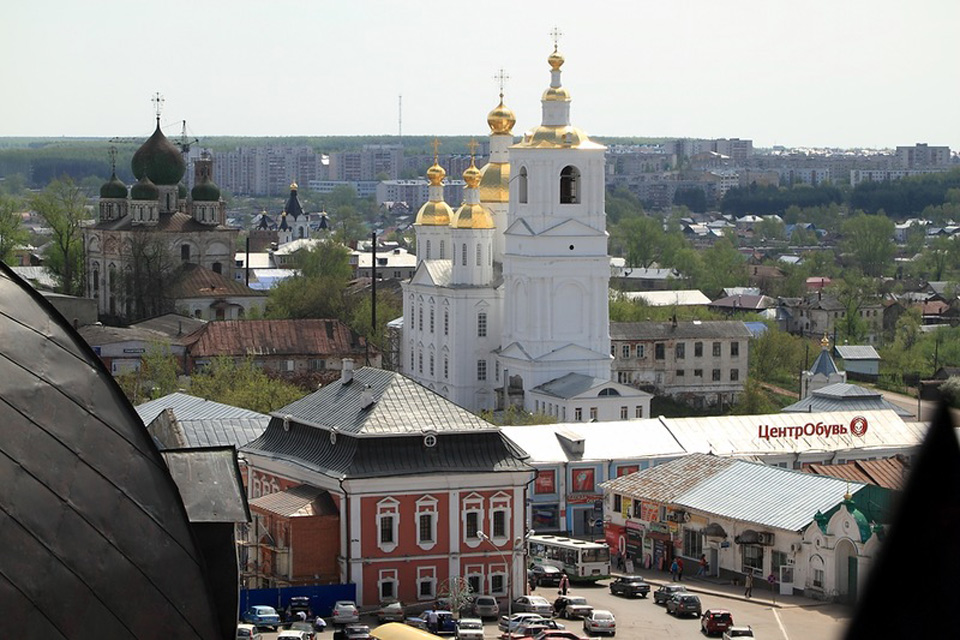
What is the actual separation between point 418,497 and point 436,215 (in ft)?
99.8

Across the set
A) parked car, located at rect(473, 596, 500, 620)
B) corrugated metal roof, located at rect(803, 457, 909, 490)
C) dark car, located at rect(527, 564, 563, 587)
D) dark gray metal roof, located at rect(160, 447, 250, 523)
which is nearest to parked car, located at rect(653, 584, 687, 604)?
dark car, located at rect(527, 564, 563, 587)

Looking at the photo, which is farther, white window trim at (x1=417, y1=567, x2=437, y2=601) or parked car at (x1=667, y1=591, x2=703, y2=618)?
white window trim at (x1=417, y1=567, x2=437, y2=601)

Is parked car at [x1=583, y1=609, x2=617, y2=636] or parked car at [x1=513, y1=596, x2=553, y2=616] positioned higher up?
parked car at [x1=583, y1=609, x2=617, y2=636]

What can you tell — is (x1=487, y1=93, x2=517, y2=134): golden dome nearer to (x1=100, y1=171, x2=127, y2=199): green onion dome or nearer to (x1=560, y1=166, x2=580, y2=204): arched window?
(x1=560, y1=166, x2=580, y2=204): arched window

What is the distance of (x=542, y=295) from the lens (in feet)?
177

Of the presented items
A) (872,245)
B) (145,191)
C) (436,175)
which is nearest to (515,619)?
(436,175)

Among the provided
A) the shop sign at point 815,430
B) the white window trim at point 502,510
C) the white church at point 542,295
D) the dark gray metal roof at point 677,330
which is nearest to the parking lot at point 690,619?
the white window trim at point 502,510

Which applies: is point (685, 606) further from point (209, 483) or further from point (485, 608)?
point (209, 483)

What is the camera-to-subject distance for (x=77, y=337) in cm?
649

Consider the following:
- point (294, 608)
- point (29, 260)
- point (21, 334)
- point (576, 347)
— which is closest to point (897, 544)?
point (21, 334)

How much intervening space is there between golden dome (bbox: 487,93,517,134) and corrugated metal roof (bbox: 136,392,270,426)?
21599 mm

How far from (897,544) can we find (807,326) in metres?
86.3

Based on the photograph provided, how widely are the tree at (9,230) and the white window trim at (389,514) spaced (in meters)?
52.7

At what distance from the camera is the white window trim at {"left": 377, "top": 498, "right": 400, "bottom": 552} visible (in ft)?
104
